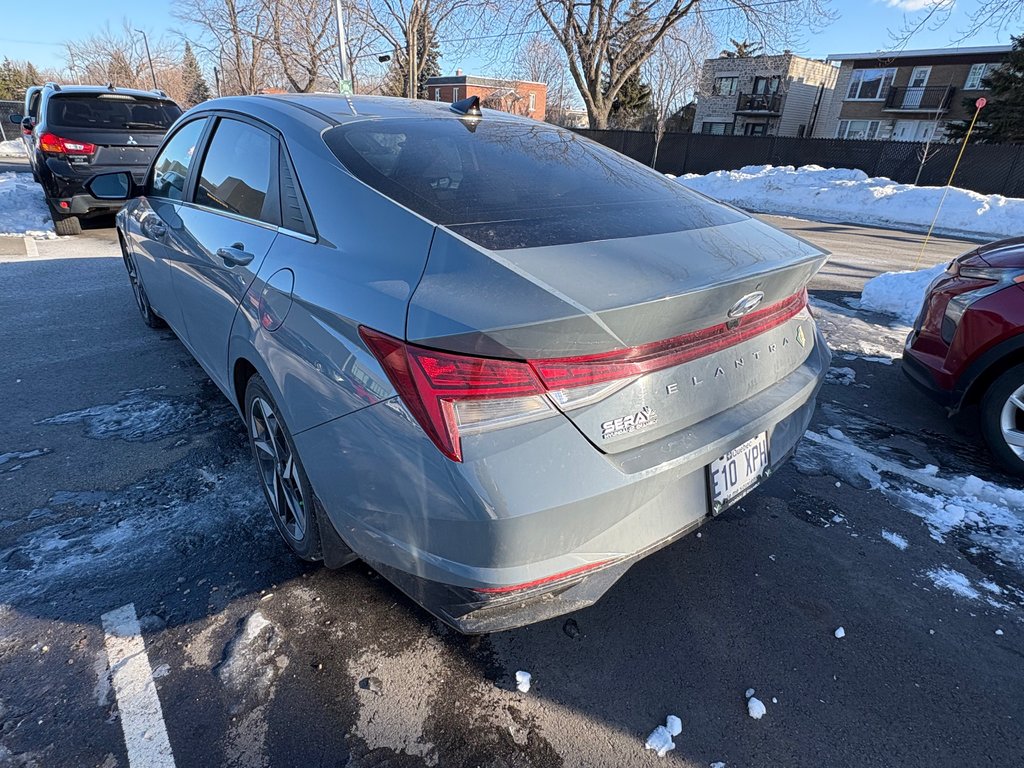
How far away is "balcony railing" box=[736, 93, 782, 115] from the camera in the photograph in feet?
127

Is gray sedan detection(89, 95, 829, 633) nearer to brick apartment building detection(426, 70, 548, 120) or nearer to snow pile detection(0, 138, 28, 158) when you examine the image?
snow pile detection(0, 138, 28, 158)

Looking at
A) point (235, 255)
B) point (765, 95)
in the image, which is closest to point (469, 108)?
point (235, 255)

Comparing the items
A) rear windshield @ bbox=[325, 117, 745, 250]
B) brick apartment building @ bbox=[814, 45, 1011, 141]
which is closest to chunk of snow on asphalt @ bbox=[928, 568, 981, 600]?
rear windshield @ bbox=[325, 117, 745, 250]

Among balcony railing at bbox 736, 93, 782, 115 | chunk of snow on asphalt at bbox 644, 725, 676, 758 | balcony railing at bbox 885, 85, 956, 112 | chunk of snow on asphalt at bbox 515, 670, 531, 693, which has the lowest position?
chunk of snow on asphalt at bbox 515, 670, 531, 693

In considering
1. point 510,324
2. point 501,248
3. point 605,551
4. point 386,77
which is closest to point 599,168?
point 501,248

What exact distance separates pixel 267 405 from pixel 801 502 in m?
2.50

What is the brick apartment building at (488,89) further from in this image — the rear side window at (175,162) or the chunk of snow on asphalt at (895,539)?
the chunk of snow on asphalt at (895,539)

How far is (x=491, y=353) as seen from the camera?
1404mm

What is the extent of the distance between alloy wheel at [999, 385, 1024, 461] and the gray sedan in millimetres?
1388

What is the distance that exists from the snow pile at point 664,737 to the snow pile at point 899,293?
531 cm

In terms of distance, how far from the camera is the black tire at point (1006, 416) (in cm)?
→ 303

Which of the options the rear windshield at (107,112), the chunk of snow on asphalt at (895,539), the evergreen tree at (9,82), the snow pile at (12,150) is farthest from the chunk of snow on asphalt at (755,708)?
the evergreen tree at (9,82)

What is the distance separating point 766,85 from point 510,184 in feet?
148

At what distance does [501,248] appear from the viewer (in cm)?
164
